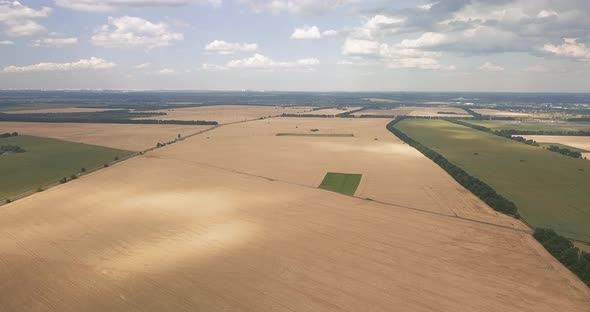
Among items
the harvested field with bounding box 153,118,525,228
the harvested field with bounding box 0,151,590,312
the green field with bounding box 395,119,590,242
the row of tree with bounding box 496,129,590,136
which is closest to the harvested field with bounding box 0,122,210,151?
the harvested field with bounding box 153,118,525,228

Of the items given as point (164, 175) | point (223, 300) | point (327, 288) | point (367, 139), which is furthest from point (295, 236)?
point (367, 139)

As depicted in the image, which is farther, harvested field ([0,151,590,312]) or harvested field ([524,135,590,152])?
harvested field ([524,135,590,152])

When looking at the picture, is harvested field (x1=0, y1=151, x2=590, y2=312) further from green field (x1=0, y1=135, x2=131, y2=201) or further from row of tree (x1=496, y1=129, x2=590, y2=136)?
row of tree (x1=496, y1=129, x2=590, y2=136)

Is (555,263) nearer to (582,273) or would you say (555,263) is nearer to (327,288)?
(582,273)

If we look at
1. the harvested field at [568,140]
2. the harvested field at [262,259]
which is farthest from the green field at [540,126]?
the harvested field at [262,259]

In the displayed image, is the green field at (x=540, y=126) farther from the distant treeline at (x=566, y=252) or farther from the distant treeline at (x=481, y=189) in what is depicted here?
the distant treeline at (x=566, y=252)
